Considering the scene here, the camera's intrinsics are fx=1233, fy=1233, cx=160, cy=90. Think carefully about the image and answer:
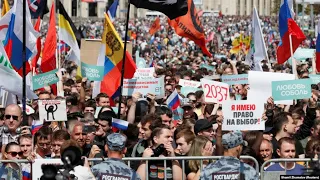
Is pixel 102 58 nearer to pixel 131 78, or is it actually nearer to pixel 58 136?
pixel 131 78

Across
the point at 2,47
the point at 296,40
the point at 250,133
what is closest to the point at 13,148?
the point at 250,133

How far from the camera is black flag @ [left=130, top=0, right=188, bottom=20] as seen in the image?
15488 millimetres

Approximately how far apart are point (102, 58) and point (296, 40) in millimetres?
3383

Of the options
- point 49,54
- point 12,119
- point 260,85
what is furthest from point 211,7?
point 12,119

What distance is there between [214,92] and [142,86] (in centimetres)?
158

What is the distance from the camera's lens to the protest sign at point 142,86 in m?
16.5

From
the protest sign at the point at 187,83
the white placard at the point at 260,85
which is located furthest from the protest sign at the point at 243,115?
the protest sign at the point at 187,83

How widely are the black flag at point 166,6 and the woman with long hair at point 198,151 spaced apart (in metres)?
4.29

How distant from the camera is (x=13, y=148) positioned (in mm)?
11391

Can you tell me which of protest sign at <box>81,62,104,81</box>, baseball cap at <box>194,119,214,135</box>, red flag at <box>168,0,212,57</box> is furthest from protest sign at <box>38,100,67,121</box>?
red flag at <box>168,0,212,57</box>

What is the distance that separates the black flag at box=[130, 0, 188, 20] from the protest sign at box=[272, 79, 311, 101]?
181 centimetres

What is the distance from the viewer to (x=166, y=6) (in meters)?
→ 15.9

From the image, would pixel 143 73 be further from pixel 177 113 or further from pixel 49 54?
pixel 177 113

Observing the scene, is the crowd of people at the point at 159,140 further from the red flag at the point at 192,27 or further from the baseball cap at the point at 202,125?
the red flag at the point at 192,27
